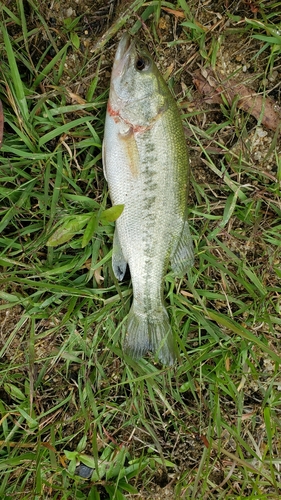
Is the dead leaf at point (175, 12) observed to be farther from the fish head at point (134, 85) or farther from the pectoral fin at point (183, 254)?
the pectoral fin at point (183, 254)

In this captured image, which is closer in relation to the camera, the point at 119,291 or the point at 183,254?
the point at 119,291

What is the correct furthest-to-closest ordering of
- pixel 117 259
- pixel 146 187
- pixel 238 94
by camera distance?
pixel 238 94, pixel 117 259, pixel 146 187

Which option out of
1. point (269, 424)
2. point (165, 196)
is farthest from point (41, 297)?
point (269, 424)

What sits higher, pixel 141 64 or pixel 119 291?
pixel 141 64

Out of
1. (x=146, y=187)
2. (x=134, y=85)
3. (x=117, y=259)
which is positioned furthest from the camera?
(x=117, y=259)

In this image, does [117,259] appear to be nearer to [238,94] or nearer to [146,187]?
[146,187]

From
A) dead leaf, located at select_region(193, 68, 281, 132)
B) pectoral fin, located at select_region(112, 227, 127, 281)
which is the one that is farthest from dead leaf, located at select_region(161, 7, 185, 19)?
pectoral fin, located at select_region(112, 227, 127, 281)

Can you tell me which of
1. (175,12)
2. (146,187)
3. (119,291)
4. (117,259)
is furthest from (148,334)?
(175,12)
